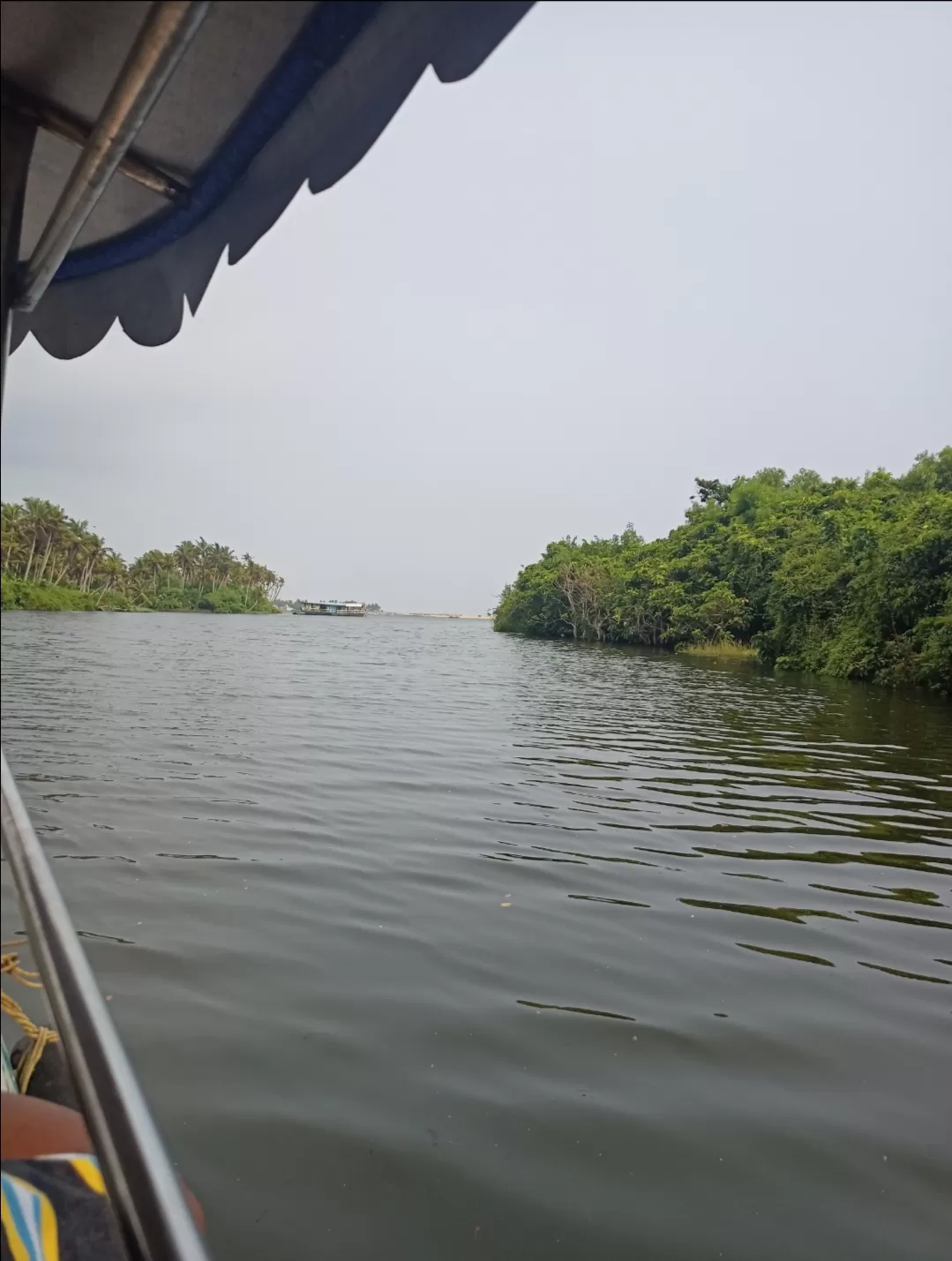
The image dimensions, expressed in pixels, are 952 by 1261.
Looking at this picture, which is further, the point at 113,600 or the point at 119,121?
the point at 113,600

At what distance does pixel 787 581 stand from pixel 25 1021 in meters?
26.8

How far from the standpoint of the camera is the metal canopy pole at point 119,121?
2.04 ft

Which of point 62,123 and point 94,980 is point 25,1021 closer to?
point 94,980

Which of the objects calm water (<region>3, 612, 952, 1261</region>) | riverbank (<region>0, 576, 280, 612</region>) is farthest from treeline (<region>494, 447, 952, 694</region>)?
riverbank (<region>0, 576, 280, 612</region>)

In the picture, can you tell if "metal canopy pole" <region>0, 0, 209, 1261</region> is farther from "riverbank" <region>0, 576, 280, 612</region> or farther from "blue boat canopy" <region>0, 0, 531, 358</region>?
"riverbank" <region>0, 576, 280, 612</region>

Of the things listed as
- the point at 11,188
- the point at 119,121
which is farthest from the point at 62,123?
the point at 119,121

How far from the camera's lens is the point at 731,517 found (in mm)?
48375

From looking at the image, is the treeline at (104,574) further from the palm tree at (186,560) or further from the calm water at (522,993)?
the calm water at (522,993)

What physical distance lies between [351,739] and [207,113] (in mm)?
7436

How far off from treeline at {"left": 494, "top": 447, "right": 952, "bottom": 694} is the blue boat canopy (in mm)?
18131

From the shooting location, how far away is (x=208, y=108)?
41.4 inches

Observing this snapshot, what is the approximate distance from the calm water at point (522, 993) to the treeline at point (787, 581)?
42.9 feet

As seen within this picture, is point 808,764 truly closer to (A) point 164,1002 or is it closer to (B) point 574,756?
(B) point 574,756

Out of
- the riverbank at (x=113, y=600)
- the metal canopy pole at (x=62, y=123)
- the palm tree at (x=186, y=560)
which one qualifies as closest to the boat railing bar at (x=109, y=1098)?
the metal canopy pole at (x=62, y=123)
